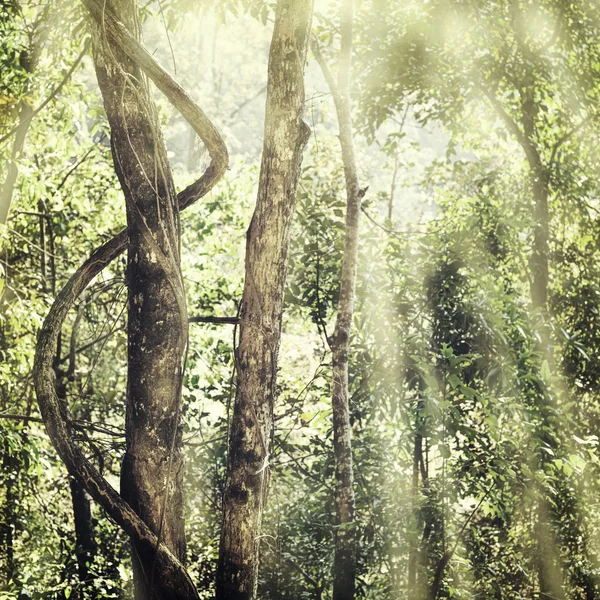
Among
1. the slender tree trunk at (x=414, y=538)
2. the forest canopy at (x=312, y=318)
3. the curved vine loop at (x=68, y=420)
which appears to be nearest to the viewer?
the curved vine loop at (x=68, y=420)

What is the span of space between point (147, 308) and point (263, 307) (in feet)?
1.52

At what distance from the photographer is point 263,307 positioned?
Answer: 2561 mm

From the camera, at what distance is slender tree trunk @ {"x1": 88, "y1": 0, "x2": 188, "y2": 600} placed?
7.88 feet

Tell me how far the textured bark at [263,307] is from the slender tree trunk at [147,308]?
23 centimetres

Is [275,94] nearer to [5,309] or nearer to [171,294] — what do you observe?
[171,294]

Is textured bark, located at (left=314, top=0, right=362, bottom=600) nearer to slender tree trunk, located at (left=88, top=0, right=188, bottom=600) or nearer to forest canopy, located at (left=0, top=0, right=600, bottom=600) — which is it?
forest canopy, located at (left=0, top=0, right=600, bottom=600)

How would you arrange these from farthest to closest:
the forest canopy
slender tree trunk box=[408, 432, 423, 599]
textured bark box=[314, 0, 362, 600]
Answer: slender tree trunk box=[408, 432, 423, 599]
textured bark box=[314, 0, 362, 600]
the forest canopy

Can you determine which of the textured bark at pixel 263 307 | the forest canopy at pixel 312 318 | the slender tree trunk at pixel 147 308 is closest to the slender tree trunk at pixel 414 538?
the forest canopy at pixel 312 318

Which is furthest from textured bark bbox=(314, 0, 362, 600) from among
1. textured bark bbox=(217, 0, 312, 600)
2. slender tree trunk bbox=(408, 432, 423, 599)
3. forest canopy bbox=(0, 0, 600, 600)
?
textured bark bbox=(217, 0, 312, 600)

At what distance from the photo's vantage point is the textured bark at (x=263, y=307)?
2.54 m

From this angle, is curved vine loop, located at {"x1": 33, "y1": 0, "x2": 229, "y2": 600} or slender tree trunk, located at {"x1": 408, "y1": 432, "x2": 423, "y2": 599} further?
slender tree trunk, located at {"x1": 408, "y1": 432, "x2": 423, "y2": 599}

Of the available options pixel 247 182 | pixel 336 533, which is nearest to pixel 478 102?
pixel 247 182


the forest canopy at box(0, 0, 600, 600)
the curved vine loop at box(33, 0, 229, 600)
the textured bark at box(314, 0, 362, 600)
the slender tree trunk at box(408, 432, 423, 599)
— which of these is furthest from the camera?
the slender tree trunk at box(408, 432, 423, 599)

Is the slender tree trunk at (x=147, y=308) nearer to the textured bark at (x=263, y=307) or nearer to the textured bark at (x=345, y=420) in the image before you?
the textured bark at (x=263, y=307)
